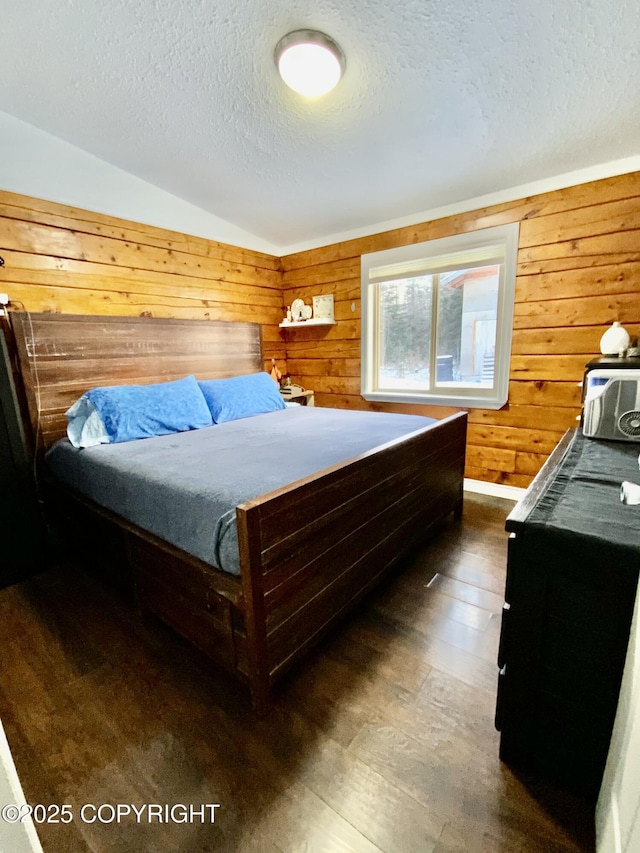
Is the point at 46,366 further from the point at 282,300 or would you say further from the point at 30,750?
the point at 282,300

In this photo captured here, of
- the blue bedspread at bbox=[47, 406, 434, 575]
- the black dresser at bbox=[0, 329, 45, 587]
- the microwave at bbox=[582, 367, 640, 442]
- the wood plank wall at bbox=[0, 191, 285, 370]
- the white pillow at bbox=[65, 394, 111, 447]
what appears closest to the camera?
the blue bedspread at bbox=[47, 406, 434, 575]

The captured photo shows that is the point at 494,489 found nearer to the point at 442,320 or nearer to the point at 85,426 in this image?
the point at 442,320

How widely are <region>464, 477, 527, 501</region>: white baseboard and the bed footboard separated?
122 centimetres

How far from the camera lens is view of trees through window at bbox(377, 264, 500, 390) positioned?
9.55 feet

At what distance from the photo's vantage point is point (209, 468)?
154cm

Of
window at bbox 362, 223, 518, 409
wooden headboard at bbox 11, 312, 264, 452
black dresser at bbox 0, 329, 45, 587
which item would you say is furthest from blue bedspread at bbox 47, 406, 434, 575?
window at bbox 362, 223, 518, 409

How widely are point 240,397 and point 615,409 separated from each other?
7.66 ft

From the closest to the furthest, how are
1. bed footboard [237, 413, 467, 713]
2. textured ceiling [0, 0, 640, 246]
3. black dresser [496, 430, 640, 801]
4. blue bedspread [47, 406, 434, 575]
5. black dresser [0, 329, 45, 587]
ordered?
black dresser [496, 430, 640, 801], bed footboard [237, 413, 467, 713], blue bedspread [47, 406, 434, 575], textured ceiling [0, 0, 640, 246], black dresser [0, 329, 45, 587]

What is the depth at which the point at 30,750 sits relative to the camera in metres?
1.14

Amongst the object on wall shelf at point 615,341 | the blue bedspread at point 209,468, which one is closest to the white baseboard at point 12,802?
the blue bedspread at point 209,468

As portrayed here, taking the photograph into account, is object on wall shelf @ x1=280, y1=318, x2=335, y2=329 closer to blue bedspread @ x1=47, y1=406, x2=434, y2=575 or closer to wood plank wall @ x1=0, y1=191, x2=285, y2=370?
wood plank wall @ x1=0, y1=191, x2=285, y2=370

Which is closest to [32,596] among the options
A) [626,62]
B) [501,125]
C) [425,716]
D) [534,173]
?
[425,716]

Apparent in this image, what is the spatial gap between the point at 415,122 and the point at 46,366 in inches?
102

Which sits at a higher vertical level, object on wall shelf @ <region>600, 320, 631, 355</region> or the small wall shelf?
the small wall shelf
